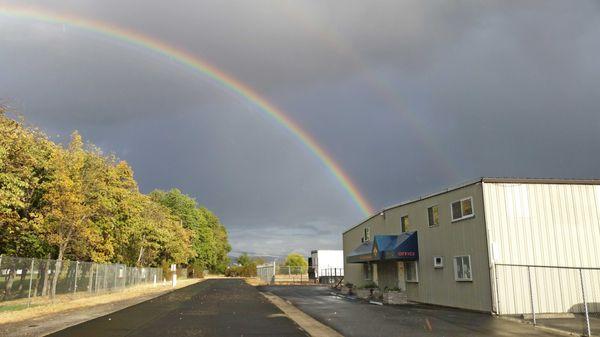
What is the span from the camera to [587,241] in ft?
75.0

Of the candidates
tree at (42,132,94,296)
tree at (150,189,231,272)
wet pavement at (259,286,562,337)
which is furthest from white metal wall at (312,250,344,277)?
wet pavement at (259,286,562,337)

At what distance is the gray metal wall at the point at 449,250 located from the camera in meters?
22.2

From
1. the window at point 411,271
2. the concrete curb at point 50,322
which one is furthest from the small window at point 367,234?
the concrete curb at point 50,322

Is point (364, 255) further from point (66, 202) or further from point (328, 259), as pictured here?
point (328, 259)

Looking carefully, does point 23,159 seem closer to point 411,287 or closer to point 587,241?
point 411,287

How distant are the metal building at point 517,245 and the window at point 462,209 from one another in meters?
0.05

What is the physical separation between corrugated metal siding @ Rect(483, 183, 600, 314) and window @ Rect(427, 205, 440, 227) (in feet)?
14.8

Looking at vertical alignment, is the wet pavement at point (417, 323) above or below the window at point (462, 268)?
below

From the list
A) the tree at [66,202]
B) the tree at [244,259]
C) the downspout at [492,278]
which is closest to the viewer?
the downspout at [492,278]

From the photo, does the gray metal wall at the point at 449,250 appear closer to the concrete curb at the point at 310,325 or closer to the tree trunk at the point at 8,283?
the concrete curb at the point at 310,325

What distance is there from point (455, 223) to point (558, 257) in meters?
4.74

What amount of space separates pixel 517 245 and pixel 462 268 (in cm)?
284

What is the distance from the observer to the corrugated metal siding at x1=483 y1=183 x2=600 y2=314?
70.1 feet

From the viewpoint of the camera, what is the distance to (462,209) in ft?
79.4
